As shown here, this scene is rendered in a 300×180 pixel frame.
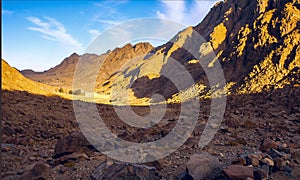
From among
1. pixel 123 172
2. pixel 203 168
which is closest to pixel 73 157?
pixel 123 172

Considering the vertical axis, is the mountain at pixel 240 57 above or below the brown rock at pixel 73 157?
above

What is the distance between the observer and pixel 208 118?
Result: 20656 mm

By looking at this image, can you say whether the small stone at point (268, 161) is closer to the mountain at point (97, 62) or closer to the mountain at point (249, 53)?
the mountain at point (249, 53)

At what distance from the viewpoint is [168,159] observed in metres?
9.49

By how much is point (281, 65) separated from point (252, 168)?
30.1 meters

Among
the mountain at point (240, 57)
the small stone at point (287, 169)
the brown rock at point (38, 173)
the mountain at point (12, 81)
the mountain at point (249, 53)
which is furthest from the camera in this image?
the mountain at point (240, 57)

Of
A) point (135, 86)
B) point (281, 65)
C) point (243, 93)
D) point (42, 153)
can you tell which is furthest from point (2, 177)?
point (135, 86)

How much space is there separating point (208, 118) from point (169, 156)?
1156 cm

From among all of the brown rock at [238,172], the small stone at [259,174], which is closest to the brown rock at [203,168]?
the brown rock at [238,172]

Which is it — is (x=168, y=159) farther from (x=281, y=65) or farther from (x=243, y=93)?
(x=281, y=65)

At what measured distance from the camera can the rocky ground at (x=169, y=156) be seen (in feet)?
24.4

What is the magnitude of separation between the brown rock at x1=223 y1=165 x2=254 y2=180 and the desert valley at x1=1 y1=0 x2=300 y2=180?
0.03 m

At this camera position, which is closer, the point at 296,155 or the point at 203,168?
the point at 203,168

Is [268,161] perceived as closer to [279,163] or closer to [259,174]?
[279,163]
